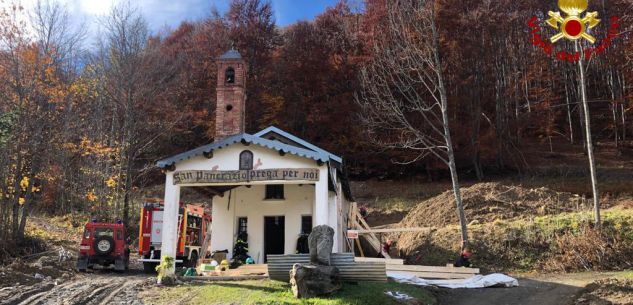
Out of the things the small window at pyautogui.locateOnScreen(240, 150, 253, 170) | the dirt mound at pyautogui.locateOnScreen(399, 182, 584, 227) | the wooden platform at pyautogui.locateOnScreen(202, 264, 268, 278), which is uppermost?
the small window at pyautogui.locateOnScreen(240, 150, 253, 170)

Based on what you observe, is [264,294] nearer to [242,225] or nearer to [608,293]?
[608,293]

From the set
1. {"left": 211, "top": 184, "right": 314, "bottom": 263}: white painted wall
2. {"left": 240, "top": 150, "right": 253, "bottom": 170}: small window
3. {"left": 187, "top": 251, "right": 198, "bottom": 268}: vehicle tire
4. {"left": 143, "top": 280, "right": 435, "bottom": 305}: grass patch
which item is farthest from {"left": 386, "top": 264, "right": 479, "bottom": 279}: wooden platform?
{"left": 187, "top": 251, "right": 198, "bottom": 268}: vehicle tire

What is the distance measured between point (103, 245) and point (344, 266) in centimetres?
1068

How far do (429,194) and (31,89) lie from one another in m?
21.4

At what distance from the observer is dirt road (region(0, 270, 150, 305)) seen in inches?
472

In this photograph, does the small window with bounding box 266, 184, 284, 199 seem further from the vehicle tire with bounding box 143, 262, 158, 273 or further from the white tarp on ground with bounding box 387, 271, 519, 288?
the white tarp on ground with bounding box 387, 271, 519, 288

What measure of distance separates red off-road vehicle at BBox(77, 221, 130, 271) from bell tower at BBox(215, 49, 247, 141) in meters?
5.22

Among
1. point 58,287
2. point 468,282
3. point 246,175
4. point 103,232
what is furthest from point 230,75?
point 468,282

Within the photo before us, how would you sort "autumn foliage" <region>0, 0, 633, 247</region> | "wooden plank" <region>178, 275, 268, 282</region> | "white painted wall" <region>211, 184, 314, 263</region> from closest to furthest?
1. "wooden plank" <region>178, 275, 268, 282</region>
2. "white painted wall" <region>211, 184, 314, 263</region>
3. "autumn foliage" <region>0, 0, 633, 247</region>

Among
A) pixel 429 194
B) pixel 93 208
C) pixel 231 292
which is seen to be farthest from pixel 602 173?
pixel 93 208

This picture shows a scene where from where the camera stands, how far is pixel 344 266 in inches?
492

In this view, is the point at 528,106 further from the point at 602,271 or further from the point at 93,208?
the point at 93,208

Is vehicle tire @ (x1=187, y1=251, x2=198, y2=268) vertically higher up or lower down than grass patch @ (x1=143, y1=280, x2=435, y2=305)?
higher up

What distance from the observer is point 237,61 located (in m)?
20.5
